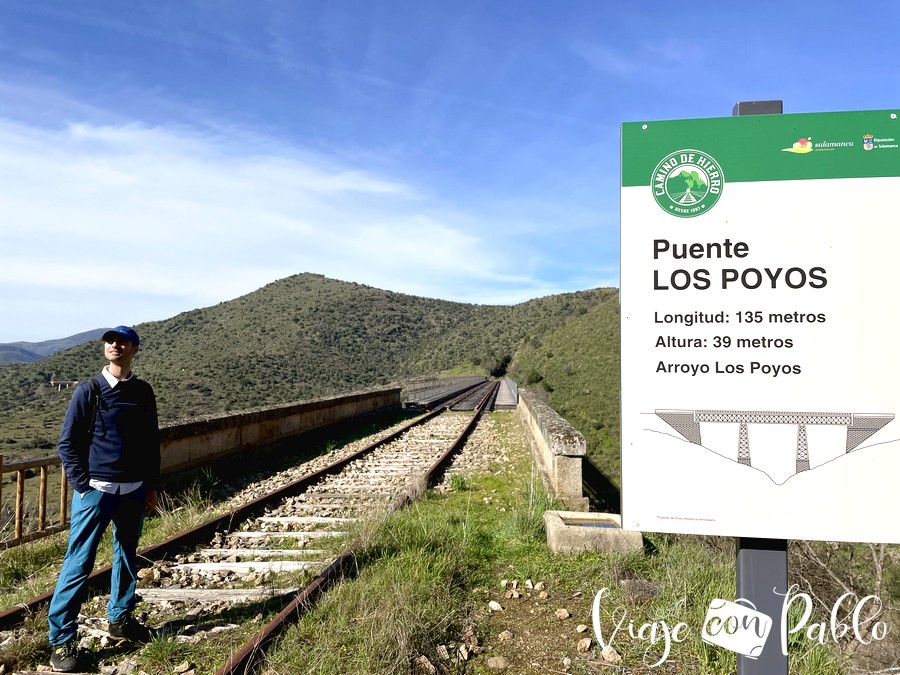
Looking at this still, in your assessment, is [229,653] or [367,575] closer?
[229,653]

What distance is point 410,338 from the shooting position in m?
101

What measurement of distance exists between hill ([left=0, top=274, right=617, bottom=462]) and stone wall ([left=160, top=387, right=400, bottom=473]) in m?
12.5

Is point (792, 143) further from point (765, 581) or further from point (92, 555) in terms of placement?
point (92, 555)

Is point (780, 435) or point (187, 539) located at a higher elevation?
point (780, 435)

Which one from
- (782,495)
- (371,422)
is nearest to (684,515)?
(782,495)

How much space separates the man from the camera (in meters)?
3.45

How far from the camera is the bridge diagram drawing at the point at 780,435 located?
2.36m

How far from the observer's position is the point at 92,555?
353 centimetres

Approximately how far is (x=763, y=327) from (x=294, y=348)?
7273 centimetres

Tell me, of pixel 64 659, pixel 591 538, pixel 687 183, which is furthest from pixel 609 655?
pixel 64 659

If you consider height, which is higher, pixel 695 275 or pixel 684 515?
pixel 695 275

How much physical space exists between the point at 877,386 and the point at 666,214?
1.09 m

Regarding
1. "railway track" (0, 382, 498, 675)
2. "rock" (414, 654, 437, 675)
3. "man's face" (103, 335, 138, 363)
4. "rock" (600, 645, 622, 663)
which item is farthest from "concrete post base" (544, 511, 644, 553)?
"man's face" (103, 335, 138, 363)

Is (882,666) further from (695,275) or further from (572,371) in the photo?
(572,371)
